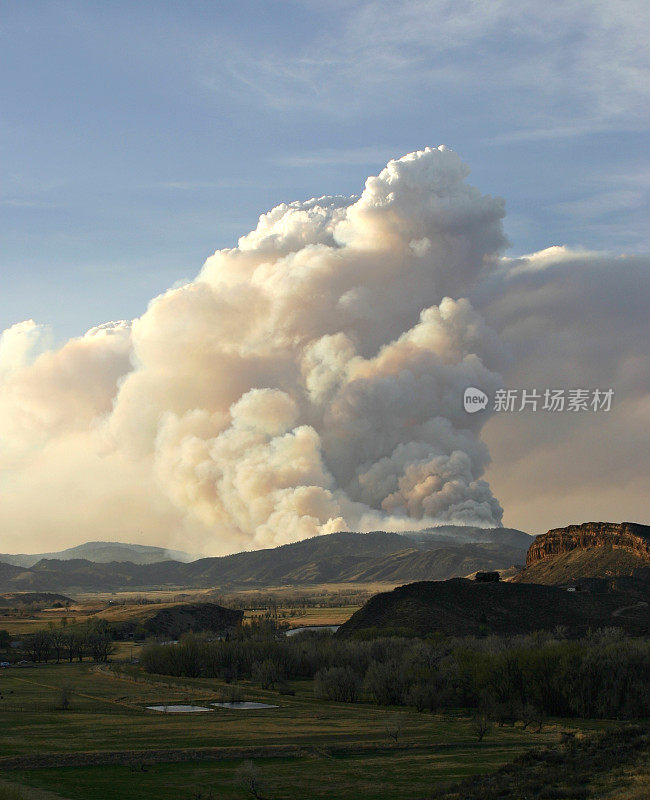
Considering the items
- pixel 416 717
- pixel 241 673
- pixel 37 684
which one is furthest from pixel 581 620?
pixel 37 684

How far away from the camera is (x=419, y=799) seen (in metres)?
44.5

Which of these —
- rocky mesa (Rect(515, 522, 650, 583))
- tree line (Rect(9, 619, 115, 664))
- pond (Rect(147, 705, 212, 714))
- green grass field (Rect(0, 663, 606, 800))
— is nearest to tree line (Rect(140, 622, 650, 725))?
green grass field (Rect(0, 663, 606, 800))

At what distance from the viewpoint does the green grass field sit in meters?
46.7

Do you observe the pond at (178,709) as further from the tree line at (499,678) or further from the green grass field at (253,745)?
the tree line at (499,678)

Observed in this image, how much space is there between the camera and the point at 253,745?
Answer: 57.0 m

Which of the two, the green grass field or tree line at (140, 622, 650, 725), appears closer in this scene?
the green grass field

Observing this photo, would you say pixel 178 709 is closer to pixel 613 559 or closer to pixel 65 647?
pixel 65 647

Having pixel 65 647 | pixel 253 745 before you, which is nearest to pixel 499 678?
pixel 253 745

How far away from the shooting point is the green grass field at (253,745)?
153 ft

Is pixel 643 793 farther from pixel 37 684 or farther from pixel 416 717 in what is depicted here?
pixel 37 684

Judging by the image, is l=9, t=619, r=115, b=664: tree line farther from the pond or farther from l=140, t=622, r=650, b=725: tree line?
the pond

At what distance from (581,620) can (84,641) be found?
8220 cm

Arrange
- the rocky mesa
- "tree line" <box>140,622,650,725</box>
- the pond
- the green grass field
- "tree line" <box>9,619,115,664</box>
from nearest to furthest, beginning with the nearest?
the green grass field < the pond < "tree line" <box>140,622,650,725</box> < "tree line" <box>9,619,115,664</box> < the rocky mesa

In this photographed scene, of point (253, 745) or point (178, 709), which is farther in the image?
point (178, 709)
